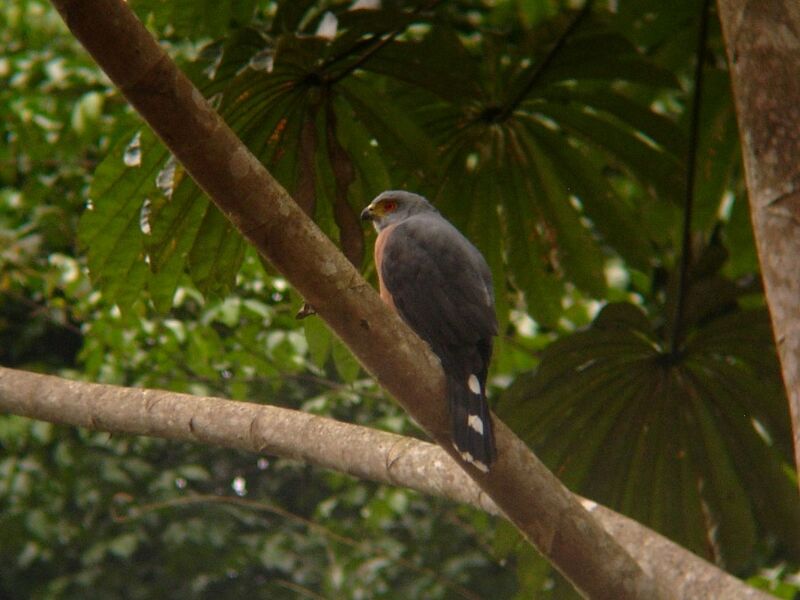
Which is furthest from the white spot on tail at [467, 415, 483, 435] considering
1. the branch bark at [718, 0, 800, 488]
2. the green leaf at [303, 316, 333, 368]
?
the green leaf at [303, 316, 333, 368]

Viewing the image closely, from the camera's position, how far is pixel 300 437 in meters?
2.57

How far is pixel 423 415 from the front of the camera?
2068 millimetres

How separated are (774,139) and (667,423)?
4.33 ft

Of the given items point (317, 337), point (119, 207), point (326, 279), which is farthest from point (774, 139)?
point (119, 207)

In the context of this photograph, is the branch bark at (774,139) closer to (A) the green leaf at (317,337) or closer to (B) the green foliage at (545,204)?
(B) the green foliage at (545,204)

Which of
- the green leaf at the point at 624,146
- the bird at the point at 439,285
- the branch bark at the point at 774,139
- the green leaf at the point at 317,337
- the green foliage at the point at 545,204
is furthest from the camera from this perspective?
the green leaf at the point at 624,146

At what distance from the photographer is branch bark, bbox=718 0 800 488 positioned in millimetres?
1934

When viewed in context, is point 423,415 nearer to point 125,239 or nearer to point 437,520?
point 125,239

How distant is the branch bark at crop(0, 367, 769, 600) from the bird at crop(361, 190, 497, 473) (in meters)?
0.24

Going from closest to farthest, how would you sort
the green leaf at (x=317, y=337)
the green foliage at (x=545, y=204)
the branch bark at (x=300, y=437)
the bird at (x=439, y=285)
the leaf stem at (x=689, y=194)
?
the branch bark at (x=300, y=437), the bird at (x=439, y=285), the green foliage at (x=545, y=204), the leaf stem at (x=689, y=194), the green leaf at (x=317, y=337)

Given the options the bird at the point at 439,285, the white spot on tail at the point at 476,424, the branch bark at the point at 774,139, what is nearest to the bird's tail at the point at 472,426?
the white spot on tail at the point at 476,424

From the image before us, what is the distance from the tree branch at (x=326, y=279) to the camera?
5.55ft

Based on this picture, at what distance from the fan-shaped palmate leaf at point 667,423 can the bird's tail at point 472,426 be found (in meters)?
1.05

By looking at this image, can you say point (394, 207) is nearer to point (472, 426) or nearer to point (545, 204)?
point (545, 204)
